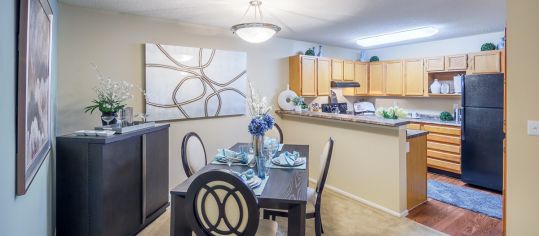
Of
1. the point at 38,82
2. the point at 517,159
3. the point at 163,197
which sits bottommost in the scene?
the point at 163,197

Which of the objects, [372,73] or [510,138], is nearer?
[510,138]

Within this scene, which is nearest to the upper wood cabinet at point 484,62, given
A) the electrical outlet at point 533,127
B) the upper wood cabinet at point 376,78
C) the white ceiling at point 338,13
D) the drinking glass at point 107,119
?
the white ceiling at point 338,13

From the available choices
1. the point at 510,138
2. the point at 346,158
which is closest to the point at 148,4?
the point at 346,158

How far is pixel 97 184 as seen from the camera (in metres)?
2.21

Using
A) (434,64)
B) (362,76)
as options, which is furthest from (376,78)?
(434,64)

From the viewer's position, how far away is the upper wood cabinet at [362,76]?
561 centimetres

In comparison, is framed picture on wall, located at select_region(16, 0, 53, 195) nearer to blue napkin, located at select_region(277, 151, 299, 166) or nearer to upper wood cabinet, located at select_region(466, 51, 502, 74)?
blue napkin, located at select_region(277, 151, 299, 166)

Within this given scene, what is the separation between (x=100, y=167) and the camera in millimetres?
2211

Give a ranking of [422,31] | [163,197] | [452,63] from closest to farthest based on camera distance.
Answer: [163,197] → [422,31] → [452,63]

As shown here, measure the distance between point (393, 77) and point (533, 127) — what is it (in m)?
3.71

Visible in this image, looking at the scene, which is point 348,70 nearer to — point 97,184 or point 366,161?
point 366,161

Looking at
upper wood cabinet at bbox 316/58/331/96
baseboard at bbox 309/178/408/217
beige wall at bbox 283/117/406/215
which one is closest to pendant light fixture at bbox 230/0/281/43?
beige wall at bbox 283/117/406/215

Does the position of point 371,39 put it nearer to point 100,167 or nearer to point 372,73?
point 372,73

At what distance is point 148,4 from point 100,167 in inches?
65.7
